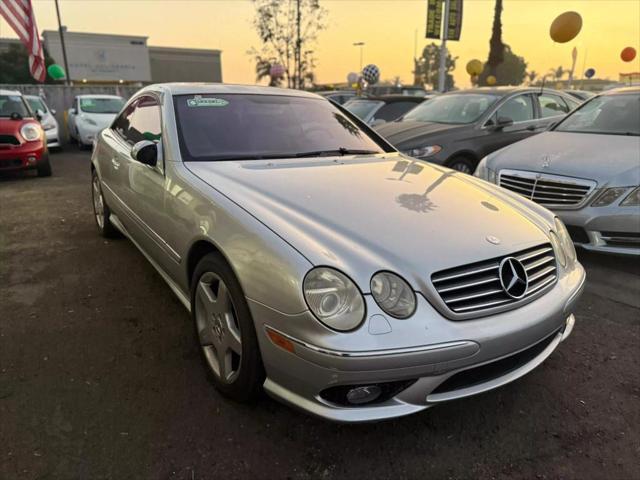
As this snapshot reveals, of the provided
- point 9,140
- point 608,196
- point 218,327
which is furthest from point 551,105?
point 9,140

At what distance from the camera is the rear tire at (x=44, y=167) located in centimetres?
818

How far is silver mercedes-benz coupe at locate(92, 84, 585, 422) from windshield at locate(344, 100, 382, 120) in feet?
21.0

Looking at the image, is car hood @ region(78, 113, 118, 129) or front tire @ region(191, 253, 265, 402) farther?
car hood @ region(78, 113, 118, 129)

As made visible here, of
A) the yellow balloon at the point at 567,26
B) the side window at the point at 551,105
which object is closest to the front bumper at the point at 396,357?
the side window at the point at 551,105

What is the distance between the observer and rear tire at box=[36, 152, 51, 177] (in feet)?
26.8

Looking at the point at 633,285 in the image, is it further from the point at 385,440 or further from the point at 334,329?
the point at 334,329

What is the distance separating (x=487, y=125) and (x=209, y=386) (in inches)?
212

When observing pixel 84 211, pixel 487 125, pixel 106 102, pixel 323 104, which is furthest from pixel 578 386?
pixel 106 102

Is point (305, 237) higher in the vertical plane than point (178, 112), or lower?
lower

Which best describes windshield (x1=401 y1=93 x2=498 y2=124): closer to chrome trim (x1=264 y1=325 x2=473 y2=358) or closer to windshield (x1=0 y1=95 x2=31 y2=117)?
chrome trim (x1=264 y1=325 x2=473 y2=358)

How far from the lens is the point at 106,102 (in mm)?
13000

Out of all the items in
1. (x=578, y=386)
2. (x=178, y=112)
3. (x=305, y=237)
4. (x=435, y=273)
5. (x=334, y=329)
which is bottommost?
(x=578, y=386)

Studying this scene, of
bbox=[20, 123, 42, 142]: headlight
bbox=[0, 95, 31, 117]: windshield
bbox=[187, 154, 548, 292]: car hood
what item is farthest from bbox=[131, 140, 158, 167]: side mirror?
bbox=[0, 95, 31, 117]: windshield

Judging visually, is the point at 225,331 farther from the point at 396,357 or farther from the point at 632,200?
the point at 632,200
